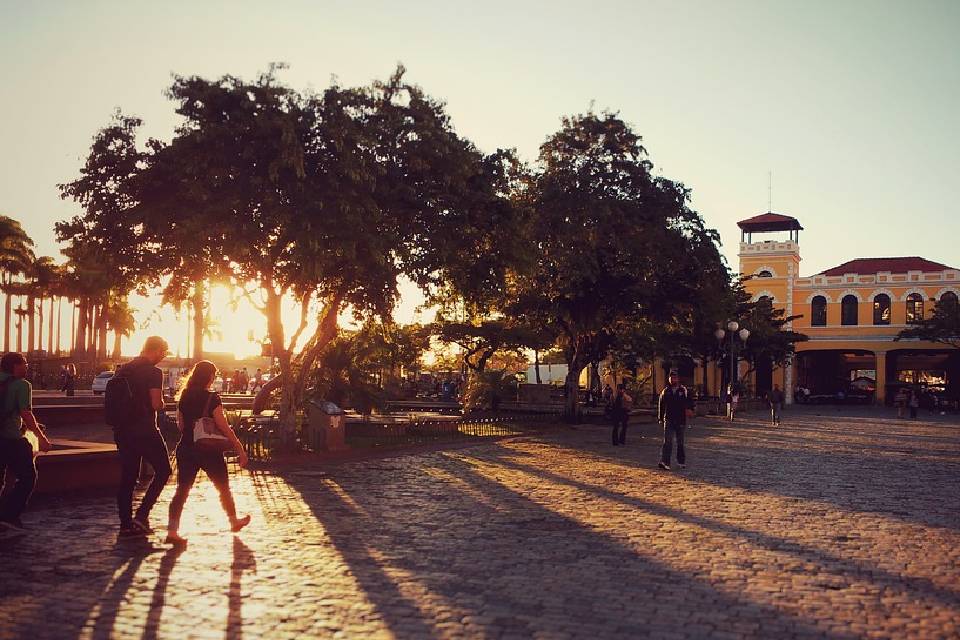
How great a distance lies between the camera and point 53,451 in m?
11.6

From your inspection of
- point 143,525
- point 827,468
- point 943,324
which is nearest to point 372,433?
point 827,468

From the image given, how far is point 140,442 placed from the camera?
8.58m

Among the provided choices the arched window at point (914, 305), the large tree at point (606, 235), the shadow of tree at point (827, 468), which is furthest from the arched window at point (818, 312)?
the shadow of tree at point (827, 468)

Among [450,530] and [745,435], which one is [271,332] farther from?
[745,435]

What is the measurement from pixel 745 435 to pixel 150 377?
71.5ft

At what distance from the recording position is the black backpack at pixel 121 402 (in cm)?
855

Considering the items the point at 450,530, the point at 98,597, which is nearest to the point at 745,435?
the point at 450,530

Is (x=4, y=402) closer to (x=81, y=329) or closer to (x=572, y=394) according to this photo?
(x=572, y=394)

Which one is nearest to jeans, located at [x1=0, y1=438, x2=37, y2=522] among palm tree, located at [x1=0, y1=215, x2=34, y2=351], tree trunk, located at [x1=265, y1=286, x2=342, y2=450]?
tree trunk, located at [x1=265, y1=286, x2=342, y2=450]

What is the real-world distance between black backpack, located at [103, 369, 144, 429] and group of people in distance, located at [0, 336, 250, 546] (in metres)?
0.01

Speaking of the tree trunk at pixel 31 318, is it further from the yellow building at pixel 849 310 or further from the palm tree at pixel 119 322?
the yellow building at pixel 849 310

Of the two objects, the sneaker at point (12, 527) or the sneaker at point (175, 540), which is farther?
the sneaker at point (12, 527)

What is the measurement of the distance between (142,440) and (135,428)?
0.43 ft

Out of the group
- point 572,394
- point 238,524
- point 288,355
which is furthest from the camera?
point 572,394
